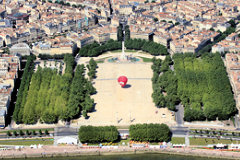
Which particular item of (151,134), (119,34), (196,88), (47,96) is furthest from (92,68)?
(151,134)

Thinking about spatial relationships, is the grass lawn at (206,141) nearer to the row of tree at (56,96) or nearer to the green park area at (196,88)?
the green park area at (196,88)

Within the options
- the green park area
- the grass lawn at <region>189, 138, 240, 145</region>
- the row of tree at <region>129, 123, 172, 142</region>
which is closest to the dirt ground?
the green park area

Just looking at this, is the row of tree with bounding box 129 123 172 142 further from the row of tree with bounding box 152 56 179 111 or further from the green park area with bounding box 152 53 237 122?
the row of tree with bounding box 152 56 179 111

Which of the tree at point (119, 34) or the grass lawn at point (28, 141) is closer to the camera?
the grass lawn at point (28, 141)

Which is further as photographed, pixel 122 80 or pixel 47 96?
pixel 122 80

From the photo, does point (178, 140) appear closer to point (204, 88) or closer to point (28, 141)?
point (204, 88)

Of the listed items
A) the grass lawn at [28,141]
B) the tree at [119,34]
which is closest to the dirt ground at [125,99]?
the grass lawn at [28,141]
